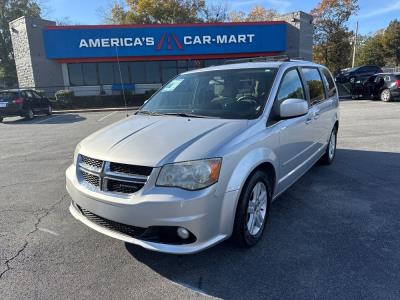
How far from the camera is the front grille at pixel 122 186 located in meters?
2.79

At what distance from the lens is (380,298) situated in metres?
2.56

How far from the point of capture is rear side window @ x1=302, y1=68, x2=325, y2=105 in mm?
4781

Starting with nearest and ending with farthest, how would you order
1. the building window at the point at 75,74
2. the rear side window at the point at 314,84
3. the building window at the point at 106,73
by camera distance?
1. the rear side window at the point at 314,84
2. the building window at the point at 75,74
3. the building window at the point at 106,73

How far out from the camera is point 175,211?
2654 mm

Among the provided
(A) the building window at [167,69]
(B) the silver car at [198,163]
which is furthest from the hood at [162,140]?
(A) the building window at [167,69]

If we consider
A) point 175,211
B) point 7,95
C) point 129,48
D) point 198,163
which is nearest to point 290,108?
point 198,163

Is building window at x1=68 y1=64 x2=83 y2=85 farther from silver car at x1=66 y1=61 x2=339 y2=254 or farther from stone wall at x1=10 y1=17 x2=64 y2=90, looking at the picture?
silver car at x1=66 y1=61 x2=339 y2=254

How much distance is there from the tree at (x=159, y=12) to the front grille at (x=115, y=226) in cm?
4618

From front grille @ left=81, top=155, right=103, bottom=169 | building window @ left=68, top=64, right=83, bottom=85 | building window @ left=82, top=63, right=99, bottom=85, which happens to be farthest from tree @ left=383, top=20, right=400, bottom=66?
front grille @ left=81, top=155, right=103, bottom=169

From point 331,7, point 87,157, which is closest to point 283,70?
point 87,157

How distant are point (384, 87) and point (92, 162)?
18681 mm

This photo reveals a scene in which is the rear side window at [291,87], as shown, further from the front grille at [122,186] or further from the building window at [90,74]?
the building window at [90,74]

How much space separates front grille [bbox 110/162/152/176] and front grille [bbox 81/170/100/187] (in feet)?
0.77

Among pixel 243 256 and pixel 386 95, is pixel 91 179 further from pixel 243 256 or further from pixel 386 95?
pixel 386 95
